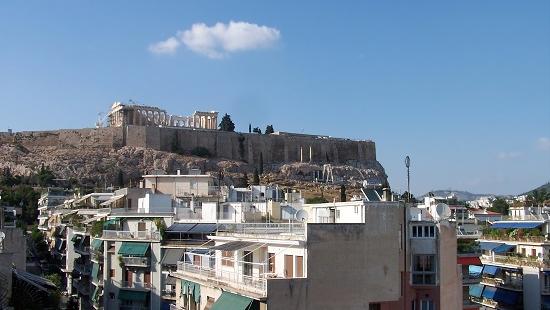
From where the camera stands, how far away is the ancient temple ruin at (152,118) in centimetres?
12912

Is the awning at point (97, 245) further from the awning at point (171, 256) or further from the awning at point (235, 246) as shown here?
the awning at point (235, 246)

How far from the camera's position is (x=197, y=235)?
30781mm

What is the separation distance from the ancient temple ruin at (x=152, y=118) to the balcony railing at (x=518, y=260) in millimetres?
97533

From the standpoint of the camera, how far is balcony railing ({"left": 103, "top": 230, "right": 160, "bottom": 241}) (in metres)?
32.3

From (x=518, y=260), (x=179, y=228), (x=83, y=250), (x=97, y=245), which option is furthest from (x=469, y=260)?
(x=83, y=250)

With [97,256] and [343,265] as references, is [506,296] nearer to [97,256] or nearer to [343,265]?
[97,256]

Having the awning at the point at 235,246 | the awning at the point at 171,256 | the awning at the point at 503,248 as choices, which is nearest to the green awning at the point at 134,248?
the awning at the point at 171,256

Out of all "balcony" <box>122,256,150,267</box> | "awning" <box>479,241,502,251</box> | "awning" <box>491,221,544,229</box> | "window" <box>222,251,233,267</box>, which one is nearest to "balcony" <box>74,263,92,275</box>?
"balcony" <box>122,256,150,267</box>

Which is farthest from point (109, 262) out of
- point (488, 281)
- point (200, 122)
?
point (200, 122)

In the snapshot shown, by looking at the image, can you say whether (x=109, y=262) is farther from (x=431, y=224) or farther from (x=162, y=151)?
(x=162, y=151)

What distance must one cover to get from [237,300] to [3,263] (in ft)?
19.7

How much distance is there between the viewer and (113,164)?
116 metres

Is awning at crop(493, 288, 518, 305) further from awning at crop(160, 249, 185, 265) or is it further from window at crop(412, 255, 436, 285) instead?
window at crop(412, 255, 436, 285)

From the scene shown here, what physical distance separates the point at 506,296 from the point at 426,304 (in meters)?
19.1
